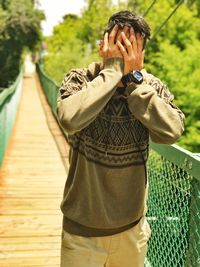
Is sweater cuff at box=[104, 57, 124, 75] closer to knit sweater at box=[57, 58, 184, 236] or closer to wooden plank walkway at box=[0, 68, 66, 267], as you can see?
knit sweater at box=[57, 58, 184, 236]

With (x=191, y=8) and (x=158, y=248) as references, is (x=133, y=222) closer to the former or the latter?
(x=158, y=248)

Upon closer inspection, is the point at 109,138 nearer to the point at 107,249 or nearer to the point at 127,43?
the point at 127,43

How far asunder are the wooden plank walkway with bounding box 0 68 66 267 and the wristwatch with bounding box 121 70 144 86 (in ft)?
7.65

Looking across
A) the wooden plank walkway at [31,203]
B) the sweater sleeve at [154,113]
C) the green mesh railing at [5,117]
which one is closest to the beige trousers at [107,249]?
the sweater sleeve at [154,113]

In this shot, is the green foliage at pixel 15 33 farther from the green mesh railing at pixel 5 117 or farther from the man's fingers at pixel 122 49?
the man's fingers at pixel 122 49

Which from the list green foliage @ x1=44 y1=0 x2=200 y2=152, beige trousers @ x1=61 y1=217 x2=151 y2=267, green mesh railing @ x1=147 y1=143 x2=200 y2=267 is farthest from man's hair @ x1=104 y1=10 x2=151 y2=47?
green foliage @ x1=44 y1=0 x2=200 y2=152

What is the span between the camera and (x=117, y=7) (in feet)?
101

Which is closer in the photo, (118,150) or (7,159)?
(118,150)

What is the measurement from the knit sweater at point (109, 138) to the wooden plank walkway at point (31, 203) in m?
1.96

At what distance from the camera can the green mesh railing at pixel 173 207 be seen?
7.13ft

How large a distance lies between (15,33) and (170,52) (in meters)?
16.6

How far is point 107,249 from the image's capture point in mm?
1812

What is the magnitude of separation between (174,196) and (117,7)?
1183 inches

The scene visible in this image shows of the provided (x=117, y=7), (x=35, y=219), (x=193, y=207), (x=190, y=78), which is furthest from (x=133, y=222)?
(x=117, y=7)
